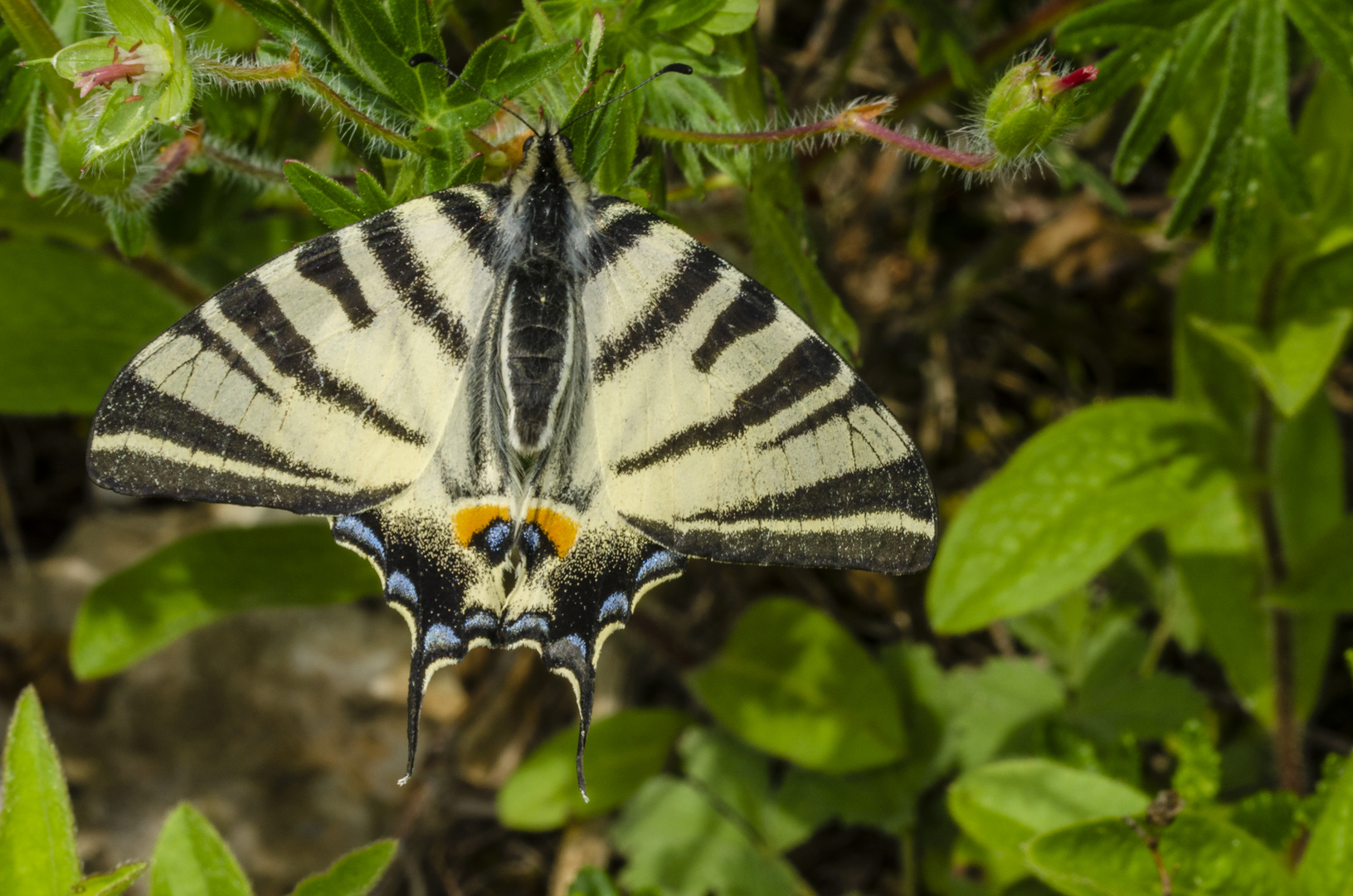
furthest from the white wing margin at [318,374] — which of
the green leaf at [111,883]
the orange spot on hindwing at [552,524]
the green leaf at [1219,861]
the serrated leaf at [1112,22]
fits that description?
the green leaf at [1219,861]

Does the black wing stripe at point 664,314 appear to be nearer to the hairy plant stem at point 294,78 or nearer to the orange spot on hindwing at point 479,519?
the orange spot on hindwing at point 479,519

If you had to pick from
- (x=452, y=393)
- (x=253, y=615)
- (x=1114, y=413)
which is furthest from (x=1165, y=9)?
(x=253, y=615)

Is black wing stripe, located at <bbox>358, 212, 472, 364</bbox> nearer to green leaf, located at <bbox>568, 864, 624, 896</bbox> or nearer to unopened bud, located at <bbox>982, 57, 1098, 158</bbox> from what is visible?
unopened bud, located at <bbox>982, 57, 1098, 158</bbox>

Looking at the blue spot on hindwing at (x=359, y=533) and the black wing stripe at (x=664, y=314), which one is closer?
the black wing stripe at (x=664, y=314)

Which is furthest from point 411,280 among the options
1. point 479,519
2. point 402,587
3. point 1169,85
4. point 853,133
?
point 1169,85

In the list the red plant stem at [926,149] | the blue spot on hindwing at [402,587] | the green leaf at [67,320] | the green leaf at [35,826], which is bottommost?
the green leaf at [35,826]

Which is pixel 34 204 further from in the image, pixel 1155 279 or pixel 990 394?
pixel 1155 279
